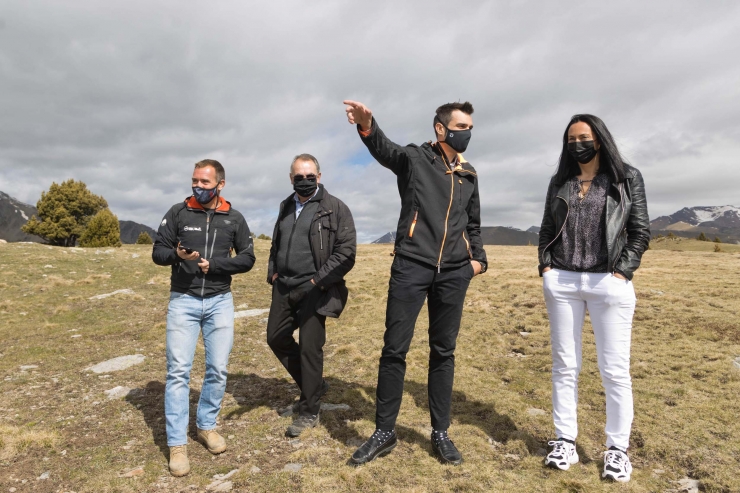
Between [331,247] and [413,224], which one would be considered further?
[331,247]

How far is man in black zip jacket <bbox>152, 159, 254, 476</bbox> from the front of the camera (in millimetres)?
4480

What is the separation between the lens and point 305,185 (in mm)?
5328

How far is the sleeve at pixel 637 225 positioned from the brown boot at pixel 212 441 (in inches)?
183

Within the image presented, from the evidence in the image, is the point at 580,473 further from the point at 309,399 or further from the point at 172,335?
the point at 172,335

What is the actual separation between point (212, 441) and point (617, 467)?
421 cm

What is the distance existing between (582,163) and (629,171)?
1.43ft

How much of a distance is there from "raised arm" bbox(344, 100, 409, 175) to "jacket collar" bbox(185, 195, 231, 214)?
2065 millimetres

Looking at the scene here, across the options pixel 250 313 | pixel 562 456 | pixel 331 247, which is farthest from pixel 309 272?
pixel 250 313

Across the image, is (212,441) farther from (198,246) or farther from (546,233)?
(546,233)

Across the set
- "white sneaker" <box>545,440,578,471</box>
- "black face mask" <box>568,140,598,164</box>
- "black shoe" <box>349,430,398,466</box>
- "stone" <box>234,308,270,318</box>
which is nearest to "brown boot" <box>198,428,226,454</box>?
"black shoe" <box>349,430,398,466</box>

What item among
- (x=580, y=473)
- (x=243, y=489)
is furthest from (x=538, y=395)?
(x=243, y=489)

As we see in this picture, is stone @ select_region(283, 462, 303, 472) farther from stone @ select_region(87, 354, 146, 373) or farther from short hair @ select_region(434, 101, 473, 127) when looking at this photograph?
stone @ select_region(87, 354, 146, 373)

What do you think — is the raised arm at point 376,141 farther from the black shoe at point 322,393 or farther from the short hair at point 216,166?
the black shoe at point 322,393

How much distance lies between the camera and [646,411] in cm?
558
